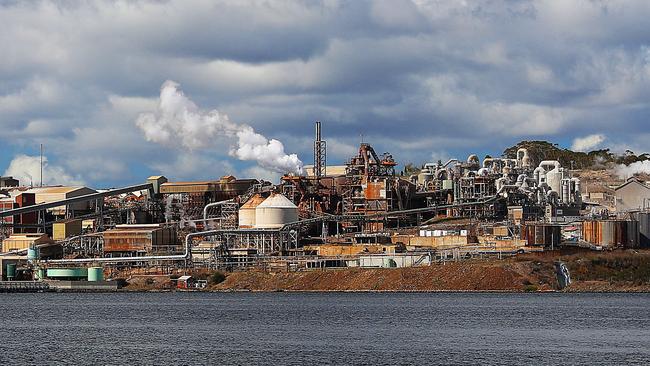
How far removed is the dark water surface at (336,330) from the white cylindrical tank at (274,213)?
38.2 meters

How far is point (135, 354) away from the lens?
3418 inches

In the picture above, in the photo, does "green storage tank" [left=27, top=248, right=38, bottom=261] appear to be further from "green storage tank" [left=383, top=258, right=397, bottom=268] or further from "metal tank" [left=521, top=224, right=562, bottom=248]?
"metal tank" [left=521, top=224, right=562, bottom=248]

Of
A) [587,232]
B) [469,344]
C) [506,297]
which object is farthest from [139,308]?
[587,232]

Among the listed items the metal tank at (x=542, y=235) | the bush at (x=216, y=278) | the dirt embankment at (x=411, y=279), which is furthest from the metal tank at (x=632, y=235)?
the bush at (x=216, y=278)

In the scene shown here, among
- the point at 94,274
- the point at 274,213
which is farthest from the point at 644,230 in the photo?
the point at 94,274

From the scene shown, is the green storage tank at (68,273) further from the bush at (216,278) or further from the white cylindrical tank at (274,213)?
the white cylindrical tank at (274,213)

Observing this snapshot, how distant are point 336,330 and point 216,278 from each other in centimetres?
7675

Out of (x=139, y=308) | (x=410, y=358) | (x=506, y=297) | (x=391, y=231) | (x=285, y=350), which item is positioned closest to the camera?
(x=410, y=358)

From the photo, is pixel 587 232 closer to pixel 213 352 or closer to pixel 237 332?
pixel 237 332

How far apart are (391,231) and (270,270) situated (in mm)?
23854

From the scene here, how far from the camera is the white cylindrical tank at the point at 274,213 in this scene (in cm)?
19575

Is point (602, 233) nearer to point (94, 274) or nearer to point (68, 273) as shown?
point (94, 274)

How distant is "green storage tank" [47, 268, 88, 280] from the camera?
187m

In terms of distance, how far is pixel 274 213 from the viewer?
7731 inches
